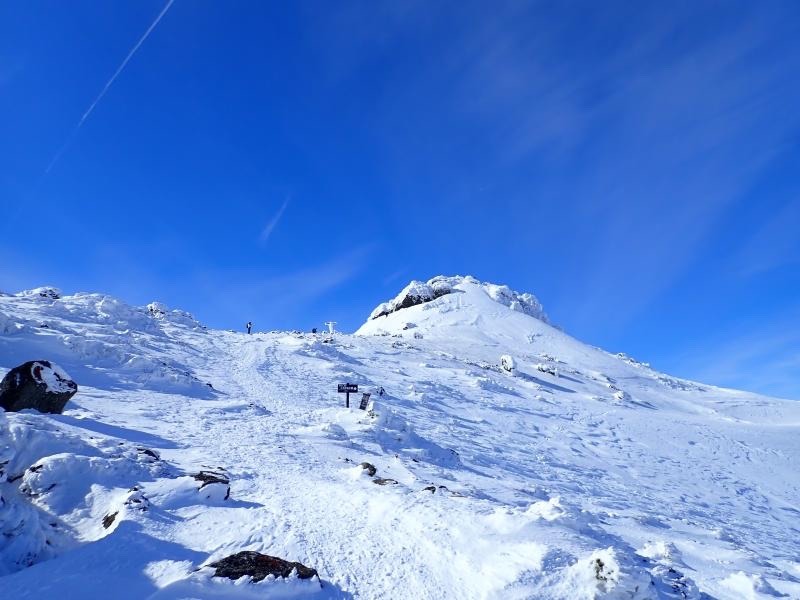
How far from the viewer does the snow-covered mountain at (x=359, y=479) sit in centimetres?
689

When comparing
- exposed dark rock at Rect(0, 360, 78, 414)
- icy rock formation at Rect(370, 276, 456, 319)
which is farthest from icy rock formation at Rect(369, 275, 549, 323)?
exposed dark rock at Rect(0, 360, 78, 414)

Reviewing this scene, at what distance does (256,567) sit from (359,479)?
6309mm

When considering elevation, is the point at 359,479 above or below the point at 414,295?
below

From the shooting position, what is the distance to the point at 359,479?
41.2ft

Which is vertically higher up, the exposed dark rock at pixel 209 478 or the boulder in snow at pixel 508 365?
the boulder in snow at pixel 508 365

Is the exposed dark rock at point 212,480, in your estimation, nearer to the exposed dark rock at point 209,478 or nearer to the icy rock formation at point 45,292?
the exposed dark rock at point 209,478

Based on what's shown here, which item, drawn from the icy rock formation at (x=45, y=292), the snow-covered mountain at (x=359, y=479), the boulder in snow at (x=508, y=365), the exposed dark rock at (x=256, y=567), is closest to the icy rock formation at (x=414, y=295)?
the boulder in snow at (x=508, y=365)

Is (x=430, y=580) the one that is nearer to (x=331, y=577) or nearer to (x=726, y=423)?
(x=331, y=577)

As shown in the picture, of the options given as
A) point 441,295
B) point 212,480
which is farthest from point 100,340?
point 441,295

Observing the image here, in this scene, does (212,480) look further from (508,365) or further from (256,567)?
(508,365)

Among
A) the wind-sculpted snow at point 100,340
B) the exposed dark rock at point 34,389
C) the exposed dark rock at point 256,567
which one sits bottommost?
the exposed dark rock at point 256,567

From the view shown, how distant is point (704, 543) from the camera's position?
13.7 metres

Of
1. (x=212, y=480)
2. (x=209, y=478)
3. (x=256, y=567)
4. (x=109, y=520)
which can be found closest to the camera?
(x=256, y=567)

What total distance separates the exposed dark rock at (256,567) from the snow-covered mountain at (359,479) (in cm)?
15
